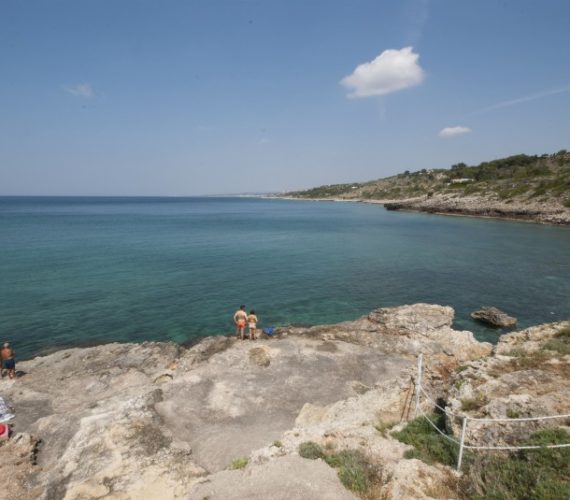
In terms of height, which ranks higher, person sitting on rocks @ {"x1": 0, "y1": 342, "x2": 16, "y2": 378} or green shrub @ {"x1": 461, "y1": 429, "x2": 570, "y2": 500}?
green shrub @ {"x1": 461, "y1": 429, "x2": 570, "y2": 500}

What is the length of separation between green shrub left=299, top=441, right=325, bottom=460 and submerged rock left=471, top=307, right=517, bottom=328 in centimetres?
2033

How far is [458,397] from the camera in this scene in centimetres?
965

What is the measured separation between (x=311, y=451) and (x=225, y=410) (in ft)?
15.8

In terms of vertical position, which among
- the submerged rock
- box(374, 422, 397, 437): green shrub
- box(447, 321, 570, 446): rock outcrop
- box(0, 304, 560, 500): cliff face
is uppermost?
box(447, 321, 570, 446): rock outcrop

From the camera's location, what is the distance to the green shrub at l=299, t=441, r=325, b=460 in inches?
336

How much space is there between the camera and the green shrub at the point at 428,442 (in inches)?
311

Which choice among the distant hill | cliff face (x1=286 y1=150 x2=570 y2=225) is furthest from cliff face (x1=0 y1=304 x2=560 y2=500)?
the distant hill

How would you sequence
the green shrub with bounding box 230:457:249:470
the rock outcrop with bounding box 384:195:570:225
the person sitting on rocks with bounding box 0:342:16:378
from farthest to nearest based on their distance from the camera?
the rock outcrop with bounding box 384:195:570:225
the person sitting on rocks with bounding box 0:342:16:378
the green shrub with bounding box 230:457:249:470

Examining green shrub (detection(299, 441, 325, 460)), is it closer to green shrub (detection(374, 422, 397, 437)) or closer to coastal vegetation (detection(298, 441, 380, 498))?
coastal vegetation (detection(298, 441, 380, 498))

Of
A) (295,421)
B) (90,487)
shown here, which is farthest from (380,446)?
(90,487)

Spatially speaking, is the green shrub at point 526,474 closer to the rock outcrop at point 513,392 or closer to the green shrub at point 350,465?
the rock outcrop at point 513,392

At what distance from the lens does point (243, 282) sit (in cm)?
3275

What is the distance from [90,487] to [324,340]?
12.3 metres

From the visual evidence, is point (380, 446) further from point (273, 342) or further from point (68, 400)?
point (68, 400)
